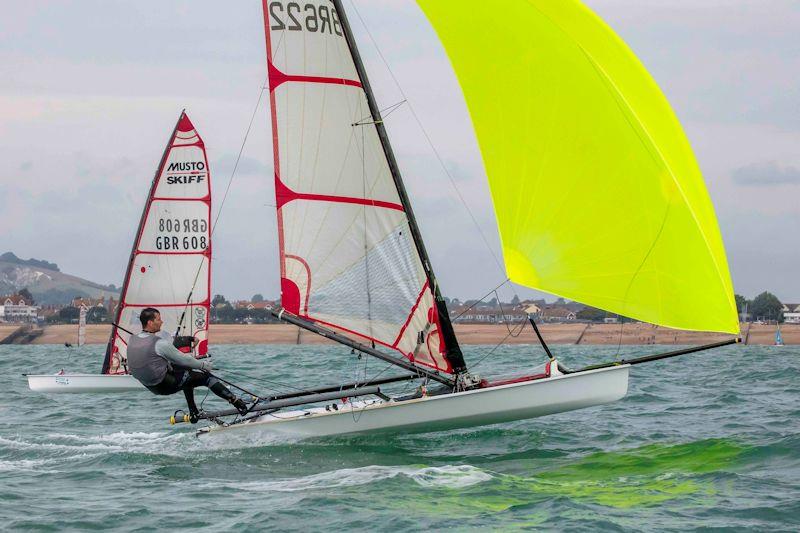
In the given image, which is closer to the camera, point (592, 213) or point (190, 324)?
point (592, 213)

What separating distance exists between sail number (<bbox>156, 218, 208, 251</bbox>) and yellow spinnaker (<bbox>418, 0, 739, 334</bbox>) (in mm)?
11111

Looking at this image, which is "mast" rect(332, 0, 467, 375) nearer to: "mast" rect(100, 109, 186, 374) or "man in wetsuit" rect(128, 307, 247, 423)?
"man in wetsuit" rect(128, 307, 247, 423)

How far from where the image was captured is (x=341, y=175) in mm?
11516

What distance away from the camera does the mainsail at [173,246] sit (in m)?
20.5

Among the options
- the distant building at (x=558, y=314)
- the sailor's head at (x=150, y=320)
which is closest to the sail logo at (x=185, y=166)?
the sailor's head at (x=150, y=320)

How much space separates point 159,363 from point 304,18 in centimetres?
413

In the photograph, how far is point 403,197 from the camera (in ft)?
37.4

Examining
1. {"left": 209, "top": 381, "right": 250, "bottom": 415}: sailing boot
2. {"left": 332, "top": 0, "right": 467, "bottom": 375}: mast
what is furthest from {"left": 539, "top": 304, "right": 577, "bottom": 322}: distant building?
{"left": 209, "top": 381, "right": 250, "bottom": 415}: sailing boot

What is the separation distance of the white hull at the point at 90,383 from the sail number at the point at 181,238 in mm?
2737

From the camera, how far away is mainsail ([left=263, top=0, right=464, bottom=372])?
11.4m

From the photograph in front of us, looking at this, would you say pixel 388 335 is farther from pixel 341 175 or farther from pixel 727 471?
pixel 727 471

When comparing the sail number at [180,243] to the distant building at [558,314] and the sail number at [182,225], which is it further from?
the distant building at [558,314]

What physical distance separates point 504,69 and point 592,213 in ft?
5.72

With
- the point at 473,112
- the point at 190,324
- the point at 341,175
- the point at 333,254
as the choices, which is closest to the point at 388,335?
the point at 333,254
